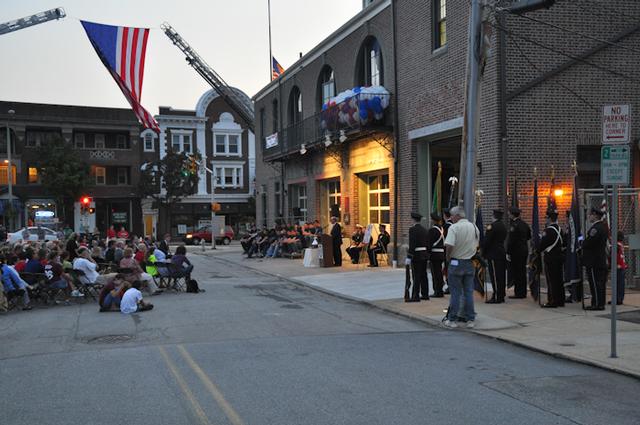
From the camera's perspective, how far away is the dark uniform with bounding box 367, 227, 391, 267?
20.3 m

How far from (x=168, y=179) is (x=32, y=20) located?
16.4 metres

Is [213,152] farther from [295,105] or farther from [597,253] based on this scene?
[597,253]

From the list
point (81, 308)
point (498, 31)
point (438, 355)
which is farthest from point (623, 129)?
point (81, 308)

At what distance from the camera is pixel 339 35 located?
24016mm

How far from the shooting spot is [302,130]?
87.9 ft

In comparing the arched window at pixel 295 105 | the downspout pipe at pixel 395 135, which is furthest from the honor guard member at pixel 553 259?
the arched window at pixel 295 105

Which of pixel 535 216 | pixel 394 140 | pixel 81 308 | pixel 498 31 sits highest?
pixel 498 31

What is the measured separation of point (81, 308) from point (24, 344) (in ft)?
12.9

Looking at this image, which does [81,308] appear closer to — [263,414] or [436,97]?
[263,414]

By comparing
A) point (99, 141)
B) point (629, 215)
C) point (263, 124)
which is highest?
point (99, 141)

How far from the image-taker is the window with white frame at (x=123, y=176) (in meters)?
53.2

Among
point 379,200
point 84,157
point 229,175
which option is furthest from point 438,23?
point 229,175

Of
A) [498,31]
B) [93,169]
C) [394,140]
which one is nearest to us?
[498,31]

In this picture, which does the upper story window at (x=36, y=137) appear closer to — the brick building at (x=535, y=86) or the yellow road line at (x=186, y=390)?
the brick building at (x=535, y=86)
